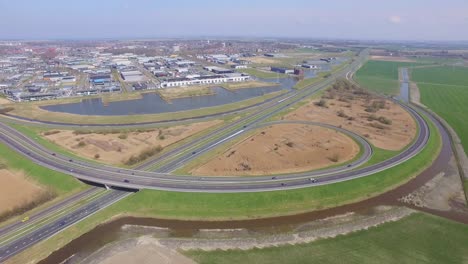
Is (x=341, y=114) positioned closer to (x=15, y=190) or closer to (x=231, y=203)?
(x=231, y=203)

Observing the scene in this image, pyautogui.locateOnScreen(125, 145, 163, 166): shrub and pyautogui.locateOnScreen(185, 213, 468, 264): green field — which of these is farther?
pyautogui.locateOnScreen(125, 145, 163, 166): shrub

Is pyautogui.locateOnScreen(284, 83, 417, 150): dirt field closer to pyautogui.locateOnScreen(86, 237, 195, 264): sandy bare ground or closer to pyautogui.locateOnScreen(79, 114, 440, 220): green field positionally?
pyautogui.locateOnScreen(79, 114, 440, 220): green field

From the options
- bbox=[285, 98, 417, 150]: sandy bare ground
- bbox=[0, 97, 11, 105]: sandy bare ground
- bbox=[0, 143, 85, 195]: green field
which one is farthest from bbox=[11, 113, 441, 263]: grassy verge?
bbox=[0, 97, 11, 105]: sandy bare ground

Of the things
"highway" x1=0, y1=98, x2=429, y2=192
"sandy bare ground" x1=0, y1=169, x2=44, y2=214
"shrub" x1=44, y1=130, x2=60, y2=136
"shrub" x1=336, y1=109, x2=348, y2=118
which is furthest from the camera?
A: "shrub" x1=336, y1=109, x2=348, y2=118

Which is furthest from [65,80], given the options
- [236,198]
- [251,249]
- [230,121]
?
[251,249]

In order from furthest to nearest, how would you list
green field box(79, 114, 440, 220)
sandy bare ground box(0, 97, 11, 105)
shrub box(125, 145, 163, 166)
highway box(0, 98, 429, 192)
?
1. sandy bare ground box(0, 97, 11, 105)
2. shrub box(125, 145, 163, 166)
3. highway box(0, 98, 429, 192)
4. green field box(79, 114, 440, 220)

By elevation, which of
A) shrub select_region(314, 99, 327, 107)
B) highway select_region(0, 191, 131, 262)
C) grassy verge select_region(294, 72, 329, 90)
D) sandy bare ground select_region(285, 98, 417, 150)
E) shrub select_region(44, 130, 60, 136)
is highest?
grassy verge select_region(294, 72, 329, 90)

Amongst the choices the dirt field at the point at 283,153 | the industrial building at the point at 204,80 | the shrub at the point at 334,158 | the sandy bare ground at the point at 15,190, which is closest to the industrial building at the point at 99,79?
the industrial building at the point at 204,80
